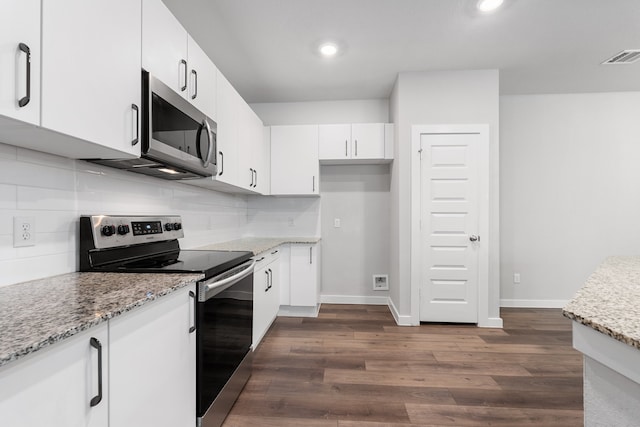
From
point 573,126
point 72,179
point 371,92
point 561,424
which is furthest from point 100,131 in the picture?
point 573,126

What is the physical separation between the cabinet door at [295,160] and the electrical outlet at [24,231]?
239cm

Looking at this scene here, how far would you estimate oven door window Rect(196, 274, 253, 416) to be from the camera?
4.42 feet

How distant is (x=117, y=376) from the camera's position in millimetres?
870

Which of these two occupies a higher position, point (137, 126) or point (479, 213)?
point (137, 126)

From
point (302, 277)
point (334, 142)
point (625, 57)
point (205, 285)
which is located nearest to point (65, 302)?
point (205, 285)

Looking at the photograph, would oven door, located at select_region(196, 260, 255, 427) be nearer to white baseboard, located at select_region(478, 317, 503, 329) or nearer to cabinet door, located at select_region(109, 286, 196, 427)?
cabinet door, located at select_region(109, 286, 196, 427)

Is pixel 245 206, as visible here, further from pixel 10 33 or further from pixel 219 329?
pixel 10 33

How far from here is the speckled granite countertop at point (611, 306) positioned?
69 centimetres

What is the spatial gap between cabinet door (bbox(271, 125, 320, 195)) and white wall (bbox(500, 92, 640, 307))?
2317mm

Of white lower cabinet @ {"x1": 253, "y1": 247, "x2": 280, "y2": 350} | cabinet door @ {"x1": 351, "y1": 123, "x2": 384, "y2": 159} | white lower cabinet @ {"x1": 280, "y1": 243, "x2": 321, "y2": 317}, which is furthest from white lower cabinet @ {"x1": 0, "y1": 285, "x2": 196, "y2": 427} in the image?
cabinet door @ {"x1": 351, "y1": 123, "x2": 384, "y2": 159}

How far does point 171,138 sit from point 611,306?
1.86 meters

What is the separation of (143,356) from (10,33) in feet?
3.29

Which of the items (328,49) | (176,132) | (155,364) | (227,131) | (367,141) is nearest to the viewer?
(155,364)

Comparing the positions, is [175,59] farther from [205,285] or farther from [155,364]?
[155,364]
